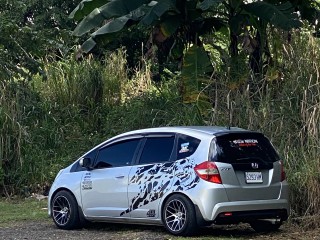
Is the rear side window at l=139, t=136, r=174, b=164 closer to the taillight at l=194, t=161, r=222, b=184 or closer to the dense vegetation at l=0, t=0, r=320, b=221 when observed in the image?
the taillight at l=194, t=161, r=222, b=184

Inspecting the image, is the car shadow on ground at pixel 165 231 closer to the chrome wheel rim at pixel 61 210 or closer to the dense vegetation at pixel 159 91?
the chrome wheel rim at pixel 61 210

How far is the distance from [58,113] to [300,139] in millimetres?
9239

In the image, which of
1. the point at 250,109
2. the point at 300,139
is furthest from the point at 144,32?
the point at 300,139

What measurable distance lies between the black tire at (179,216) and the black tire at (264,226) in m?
1.48

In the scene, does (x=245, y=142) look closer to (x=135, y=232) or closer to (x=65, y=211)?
(x=135, y=232)

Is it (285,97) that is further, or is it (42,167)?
(42,167)

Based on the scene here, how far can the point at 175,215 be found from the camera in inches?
468

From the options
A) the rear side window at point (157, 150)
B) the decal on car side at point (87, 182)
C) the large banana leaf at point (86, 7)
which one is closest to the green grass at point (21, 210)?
the decal on car side at point (87, 182)

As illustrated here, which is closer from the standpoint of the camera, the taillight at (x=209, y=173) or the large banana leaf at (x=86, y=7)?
the taillight at (x=209, y=173)

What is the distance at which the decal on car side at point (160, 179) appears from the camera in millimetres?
11812

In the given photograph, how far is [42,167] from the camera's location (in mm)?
19438

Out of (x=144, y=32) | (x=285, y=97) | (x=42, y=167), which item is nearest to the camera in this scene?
(x=285, y=97)

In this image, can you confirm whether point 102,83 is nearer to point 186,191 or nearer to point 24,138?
point 24,138

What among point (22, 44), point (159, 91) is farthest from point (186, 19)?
point (22, 44)
